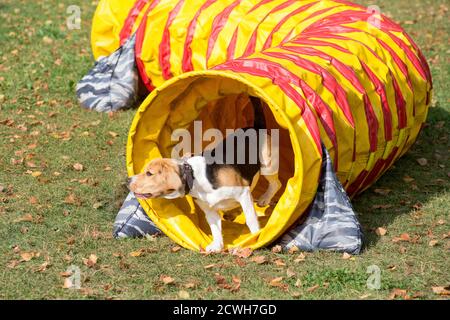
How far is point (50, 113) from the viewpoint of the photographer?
1049 centimetres

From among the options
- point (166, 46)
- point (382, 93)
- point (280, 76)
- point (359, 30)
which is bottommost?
point (166, 46)

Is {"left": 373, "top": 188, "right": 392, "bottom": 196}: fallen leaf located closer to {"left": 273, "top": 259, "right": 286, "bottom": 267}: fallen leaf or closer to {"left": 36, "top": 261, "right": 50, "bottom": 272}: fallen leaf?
{"left": 273, "top": 259, "right": 286, "bottom": 267}: fallen leaf

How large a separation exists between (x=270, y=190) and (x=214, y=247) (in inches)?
40.8

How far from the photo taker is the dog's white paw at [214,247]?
689 centimetres

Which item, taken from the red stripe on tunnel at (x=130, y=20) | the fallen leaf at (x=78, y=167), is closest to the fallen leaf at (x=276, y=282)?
the fallen leaf at (x=78, y=167)

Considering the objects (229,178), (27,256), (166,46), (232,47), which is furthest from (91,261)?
(166,46)

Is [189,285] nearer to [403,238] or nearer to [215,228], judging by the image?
[215,228]

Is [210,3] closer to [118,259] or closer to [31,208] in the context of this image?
[31,208]

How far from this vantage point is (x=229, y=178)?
6.82m

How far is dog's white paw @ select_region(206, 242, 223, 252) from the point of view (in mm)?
6887

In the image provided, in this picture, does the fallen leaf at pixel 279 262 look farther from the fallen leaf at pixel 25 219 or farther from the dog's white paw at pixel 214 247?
the fallen leaf at pixel 25 219

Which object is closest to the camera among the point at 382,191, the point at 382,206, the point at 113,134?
the point at 382,206

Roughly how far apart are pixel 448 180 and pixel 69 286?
14.7 feet

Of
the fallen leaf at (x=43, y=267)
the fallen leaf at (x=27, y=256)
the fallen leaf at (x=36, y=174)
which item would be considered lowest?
the fallen leaf at (x=36, y=174)
